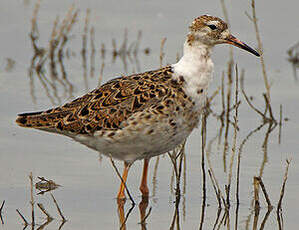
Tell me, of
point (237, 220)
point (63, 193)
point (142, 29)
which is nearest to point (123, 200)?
point (63, 193)

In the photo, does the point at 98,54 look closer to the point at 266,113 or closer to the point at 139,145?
the point at 266,113

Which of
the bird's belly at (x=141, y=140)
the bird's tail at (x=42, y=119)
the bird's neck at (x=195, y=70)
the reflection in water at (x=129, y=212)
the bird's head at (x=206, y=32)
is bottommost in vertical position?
the reflection in water at (x=129, y=212)

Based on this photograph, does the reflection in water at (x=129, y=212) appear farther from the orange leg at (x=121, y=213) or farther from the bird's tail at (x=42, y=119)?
the bird's tail at (x=42, y=119)

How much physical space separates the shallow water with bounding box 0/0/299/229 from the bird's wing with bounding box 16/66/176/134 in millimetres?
772

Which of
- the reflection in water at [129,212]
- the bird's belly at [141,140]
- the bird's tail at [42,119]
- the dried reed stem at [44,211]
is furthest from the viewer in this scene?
the bird's tail at [42,119]

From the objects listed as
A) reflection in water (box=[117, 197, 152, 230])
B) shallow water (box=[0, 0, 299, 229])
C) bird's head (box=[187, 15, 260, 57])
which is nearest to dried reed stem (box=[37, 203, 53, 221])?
shallow water (box=[0, 0, 299, 229])

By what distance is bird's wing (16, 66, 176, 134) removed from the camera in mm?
8414

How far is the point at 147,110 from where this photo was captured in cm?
833

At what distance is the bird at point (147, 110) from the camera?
834 cm

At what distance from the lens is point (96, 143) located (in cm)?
862

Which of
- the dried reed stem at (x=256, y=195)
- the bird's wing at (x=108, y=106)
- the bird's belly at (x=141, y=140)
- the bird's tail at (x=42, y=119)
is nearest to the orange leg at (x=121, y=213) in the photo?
the bird's belly at (x=141, y=140)

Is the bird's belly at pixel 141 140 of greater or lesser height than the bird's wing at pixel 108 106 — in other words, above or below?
below

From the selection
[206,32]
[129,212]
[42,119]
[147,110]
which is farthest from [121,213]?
[206,32]

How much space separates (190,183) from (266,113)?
277 cm
